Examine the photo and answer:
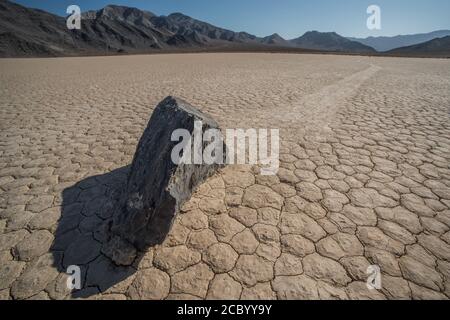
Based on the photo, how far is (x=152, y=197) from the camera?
1738 millimetres

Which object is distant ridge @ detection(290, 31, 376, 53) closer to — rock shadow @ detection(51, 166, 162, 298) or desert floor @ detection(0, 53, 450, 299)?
desert floor @ detection(0, 53, 450, 299)

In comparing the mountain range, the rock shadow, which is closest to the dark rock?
the rock shadow

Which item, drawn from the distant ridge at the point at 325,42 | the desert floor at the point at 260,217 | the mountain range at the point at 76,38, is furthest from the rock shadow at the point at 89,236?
the distant ridge at the point at 325,42

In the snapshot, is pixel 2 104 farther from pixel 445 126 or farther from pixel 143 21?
pixel 143 21

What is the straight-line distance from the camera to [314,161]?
303 centimetres

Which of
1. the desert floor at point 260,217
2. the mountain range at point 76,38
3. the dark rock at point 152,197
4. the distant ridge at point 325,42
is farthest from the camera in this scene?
the distant ridge at point 325,42

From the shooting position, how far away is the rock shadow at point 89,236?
160cm

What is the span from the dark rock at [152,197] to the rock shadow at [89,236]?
0.10 metres

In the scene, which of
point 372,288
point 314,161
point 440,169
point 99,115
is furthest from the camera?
point 99,115

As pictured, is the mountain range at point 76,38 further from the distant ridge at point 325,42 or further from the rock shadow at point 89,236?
the distant ridge at point 325,42

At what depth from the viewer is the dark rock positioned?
1.71 m

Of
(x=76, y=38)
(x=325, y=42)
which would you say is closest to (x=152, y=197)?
(x=76, y=38)

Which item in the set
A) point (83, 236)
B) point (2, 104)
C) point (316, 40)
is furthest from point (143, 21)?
point (316, 40)
